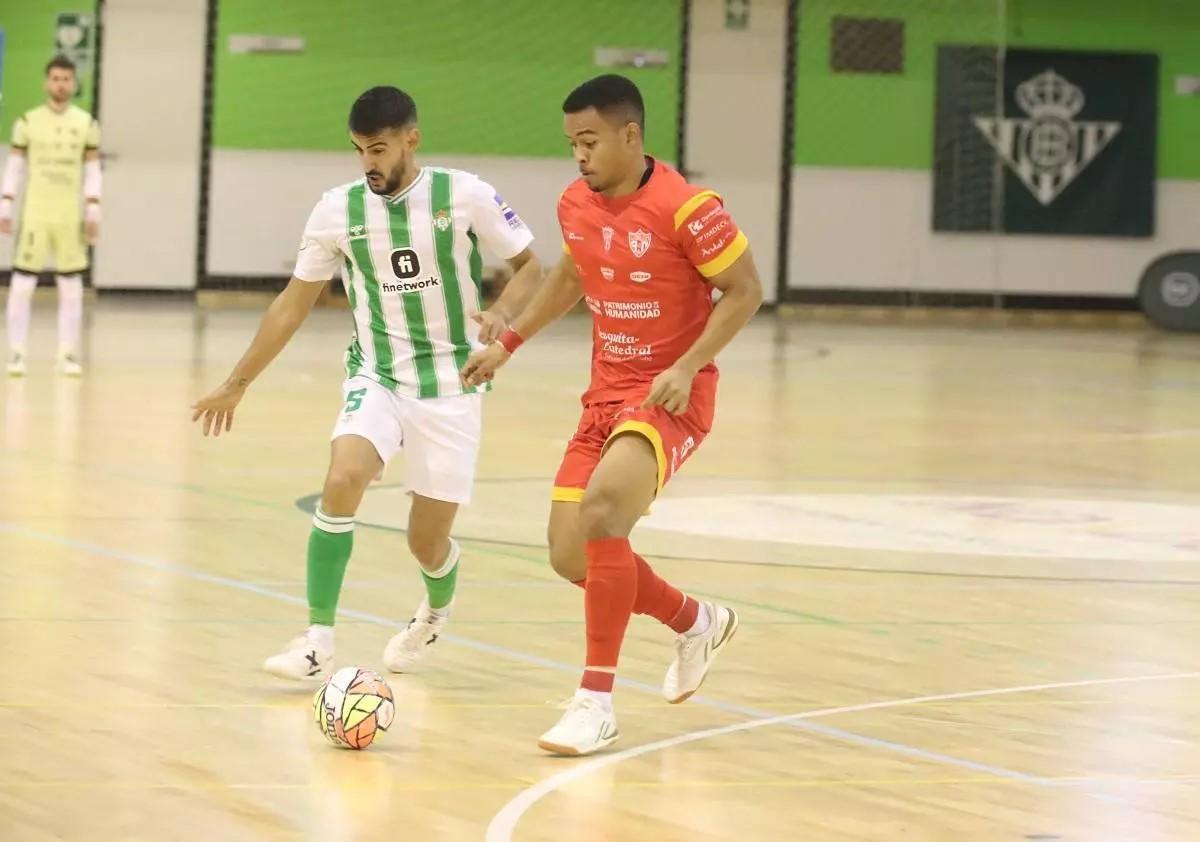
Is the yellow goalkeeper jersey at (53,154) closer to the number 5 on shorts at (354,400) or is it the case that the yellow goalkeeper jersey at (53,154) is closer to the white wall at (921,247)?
the number 5 on shorts at (354,400)

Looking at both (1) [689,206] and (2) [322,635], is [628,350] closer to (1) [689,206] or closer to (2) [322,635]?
(1) [689,206]

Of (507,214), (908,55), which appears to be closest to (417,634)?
(507,214)

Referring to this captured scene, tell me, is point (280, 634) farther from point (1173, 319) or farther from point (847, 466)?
point (1173, 319)

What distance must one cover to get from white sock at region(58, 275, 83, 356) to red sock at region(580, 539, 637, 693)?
11059mm

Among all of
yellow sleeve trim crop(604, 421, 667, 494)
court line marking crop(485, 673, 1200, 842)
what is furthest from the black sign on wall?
yellow sleeve trim crop(604, 421, 667, 494)

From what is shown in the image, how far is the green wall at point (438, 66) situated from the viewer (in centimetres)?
2548

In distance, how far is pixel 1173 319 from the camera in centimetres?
2658

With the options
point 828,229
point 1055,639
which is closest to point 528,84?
point 828,229

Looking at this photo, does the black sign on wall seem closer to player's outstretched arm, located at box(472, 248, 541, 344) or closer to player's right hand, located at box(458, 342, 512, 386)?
player's outstretched arm, located at box(472, 248, 541, 344)

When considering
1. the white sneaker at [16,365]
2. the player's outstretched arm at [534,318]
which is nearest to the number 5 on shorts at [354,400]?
the player's outstretched arm at [534,318]

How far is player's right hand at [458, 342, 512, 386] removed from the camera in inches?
241

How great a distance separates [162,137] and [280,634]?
758 inches

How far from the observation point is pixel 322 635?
6.23m

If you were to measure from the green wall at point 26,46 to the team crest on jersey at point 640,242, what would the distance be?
2024 cm
